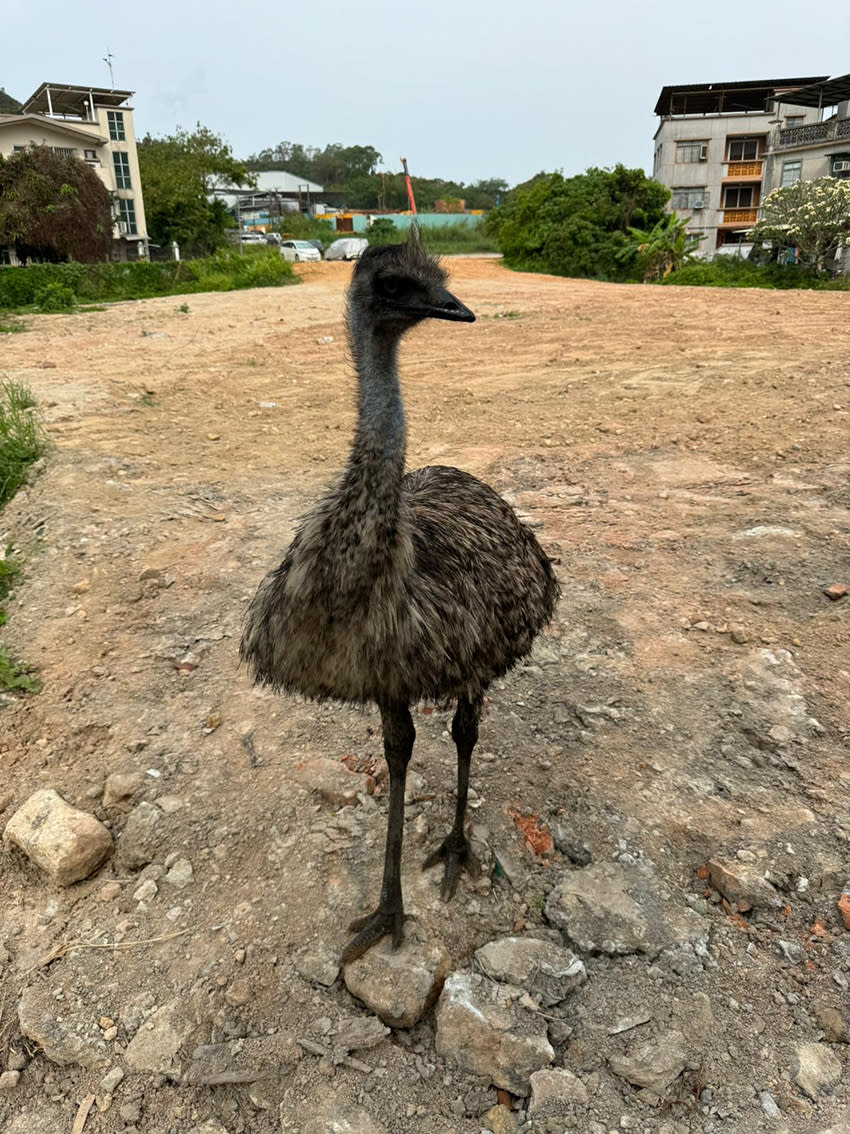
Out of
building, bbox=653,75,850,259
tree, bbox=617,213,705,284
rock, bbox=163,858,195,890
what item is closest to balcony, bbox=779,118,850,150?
building, bbox=653,75,850,259

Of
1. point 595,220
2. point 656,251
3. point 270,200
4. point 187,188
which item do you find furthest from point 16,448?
point 270,200

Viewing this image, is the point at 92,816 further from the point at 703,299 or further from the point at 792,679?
the point at 703,299

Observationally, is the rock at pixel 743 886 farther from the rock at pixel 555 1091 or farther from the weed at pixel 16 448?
the weed at pixel 16 448

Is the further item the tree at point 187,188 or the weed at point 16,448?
the tree at point 187,188

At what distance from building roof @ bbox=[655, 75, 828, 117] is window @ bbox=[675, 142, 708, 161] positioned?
2.04 meters

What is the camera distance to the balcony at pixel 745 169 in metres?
41.3

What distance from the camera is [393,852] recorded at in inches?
111

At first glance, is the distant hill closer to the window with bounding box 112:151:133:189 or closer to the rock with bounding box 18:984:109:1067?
the window with bounding box 112:151:133:189

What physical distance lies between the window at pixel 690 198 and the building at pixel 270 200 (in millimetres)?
27057

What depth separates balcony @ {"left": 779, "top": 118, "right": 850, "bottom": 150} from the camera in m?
35.2

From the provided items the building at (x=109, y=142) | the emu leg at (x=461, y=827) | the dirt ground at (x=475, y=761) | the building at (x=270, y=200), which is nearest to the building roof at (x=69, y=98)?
the building at (x=109, y=142)

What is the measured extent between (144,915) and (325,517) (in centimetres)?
176

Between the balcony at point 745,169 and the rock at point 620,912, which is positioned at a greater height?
the balcony at point 745,169

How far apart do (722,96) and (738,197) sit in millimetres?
5318
